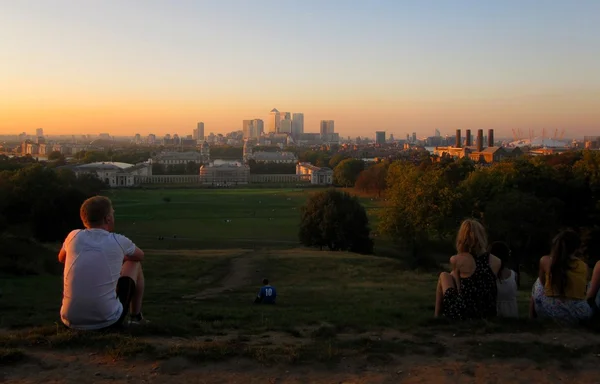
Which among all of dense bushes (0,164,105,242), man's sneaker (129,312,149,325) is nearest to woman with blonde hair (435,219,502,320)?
man's sneaker (129,312,149,325)

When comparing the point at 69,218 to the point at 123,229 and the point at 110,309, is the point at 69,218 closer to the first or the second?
the point at 123,229

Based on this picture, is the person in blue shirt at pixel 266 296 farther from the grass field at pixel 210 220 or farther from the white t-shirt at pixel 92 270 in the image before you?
the grass field at pixel 210 220

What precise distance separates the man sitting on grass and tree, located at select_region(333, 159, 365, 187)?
7651 cm

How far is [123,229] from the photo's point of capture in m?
36.9

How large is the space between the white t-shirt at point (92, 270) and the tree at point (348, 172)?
7658cm

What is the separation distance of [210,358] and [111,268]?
3.82 ft

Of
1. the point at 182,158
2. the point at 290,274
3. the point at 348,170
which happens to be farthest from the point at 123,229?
the point at 182,158

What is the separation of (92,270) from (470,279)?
380cm

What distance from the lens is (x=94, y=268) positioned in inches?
193

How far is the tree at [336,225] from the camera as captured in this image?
28781mm

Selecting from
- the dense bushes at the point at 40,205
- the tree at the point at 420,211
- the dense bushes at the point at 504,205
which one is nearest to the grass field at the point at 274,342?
the dense bushes at the point at 504,205

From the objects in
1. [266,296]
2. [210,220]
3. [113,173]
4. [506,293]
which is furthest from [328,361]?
[113,173]

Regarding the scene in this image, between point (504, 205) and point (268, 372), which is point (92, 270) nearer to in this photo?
point (268, 372)

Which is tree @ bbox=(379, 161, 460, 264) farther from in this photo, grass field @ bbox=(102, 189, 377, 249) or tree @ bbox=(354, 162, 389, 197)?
tree @ bbox=(354, 162, 389, 197)
